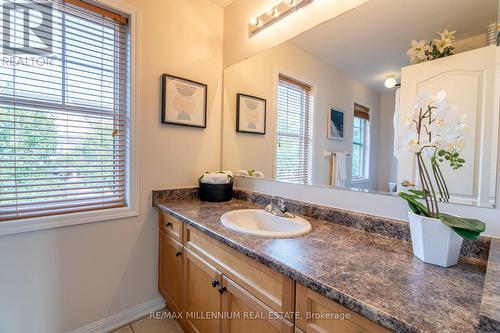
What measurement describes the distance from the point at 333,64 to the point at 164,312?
2080 mm

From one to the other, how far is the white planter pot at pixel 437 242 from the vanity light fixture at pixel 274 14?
1371 mm

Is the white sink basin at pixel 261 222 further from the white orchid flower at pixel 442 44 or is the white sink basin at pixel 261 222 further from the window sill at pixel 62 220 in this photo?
the white orchid flower at pixel 442 44

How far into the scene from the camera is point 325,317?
675mm

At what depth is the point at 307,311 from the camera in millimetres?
718

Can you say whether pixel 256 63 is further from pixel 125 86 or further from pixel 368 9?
pixel 125 86

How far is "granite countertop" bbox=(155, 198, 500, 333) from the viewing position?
20.3 inches

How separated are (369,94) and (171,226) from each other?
1.44 meters

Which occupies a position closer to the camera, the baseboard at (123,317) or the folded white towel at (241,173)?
the baseboard at (123,317)

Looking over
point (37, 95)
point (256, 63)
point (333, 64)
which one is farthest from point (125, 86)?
point (333, 64)
